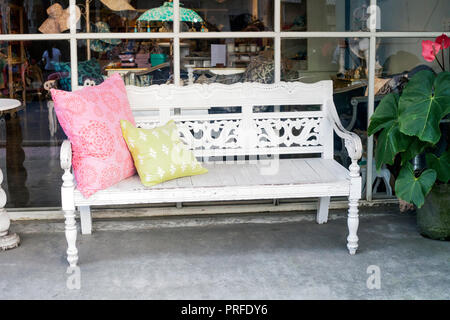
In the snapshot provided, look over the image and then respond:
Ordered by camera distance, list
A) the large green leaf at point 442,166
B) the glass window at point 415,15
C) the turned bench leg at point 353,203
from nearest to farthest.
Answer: the turned bench leg at point 353,203 → the large green leaf at point 442,166 → the glass window at point 415,15

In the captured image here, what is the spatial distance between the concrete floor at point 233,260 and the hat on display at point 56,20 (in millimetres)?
1271

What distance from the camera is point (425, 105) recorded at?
10.9 feet

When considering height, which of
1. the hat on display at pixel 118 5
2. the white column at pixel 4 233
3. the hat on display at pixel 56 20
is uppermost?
the hat on display at pixel 118 5

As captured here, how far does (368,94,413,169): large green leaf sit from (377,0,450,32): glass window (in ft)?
2.56

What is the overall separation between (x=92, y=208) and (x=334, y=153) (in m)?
1.69

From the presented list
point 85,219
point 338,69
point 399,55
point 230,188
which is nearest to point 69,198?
point 85,219

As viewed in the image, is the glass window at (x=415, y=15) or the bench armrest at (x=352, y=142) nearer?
the bench armrest at (x=352, y=142)

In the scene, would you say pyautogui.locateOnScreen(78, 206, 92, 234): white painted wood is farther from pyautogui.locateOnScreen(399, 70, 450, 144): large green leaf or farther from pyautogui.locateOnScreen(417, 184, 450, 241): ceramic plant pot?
pyautogui.locateOnScreen(417, 184, 450, 241): ceramic plant pot

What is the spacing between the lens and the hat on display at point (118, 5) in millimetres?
3906

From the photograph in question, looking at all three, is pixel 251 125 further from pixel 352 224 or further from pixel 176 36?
pixel 352 224

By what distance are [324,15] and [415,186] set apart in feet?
4.45

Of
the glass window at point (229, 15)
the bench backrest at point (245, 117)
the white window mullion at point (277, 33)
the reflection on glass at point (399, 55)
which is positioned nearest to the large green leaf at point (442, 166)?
the bench backrest at point (245, 117)

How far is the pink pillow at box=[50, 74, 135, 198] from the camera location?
318 centimetres

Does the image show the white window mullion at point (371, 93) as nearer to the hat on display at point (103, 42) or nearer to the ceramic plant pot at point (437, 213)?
the ceramic plant pot at point (437, 213)
